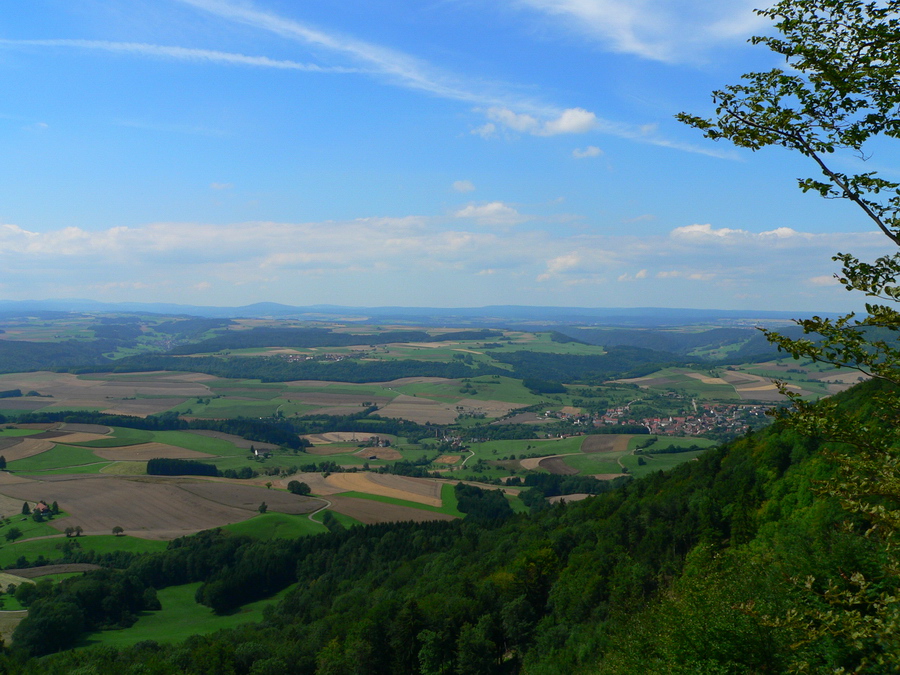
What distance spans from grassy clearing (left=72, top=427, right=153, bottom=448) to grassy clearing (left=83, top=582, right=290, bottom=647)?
68.6 metres

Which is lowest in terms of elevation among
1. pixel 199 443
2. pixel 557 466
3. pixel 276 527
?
pixel 276 527

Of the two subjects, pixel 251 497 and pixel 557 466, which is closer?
pixel 251 497

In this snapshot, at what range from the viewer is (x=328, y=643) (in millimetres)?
48125

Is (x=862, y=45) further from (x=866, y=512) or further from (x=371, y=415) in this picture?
(x=371, y=415)

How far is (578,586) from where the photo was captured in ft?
155

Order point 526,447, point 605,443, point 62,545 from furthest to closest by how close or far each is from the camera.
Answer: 1. point 526,447
2. point 605,443
3. point 62,545

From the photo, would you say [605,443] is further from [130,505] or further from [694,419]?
[130,505]

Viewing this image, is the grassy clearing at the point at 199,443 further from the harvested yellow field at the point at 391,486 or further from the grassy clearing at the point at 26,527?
the grassy clearing at the point at 26,527

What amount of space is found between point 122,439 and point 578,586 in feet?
416

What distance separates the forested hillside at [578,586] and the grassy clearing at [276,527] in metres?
5.72

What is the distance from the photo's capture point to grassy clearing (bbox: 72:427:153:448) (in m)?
134

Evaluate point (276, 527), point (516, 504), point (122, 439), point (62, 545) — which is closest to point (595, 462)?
point (516, 504)

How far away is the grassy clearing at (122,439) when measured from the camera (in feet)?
440

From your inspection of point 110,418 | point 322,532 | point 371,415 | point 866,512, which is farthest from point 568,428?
point 866,512
